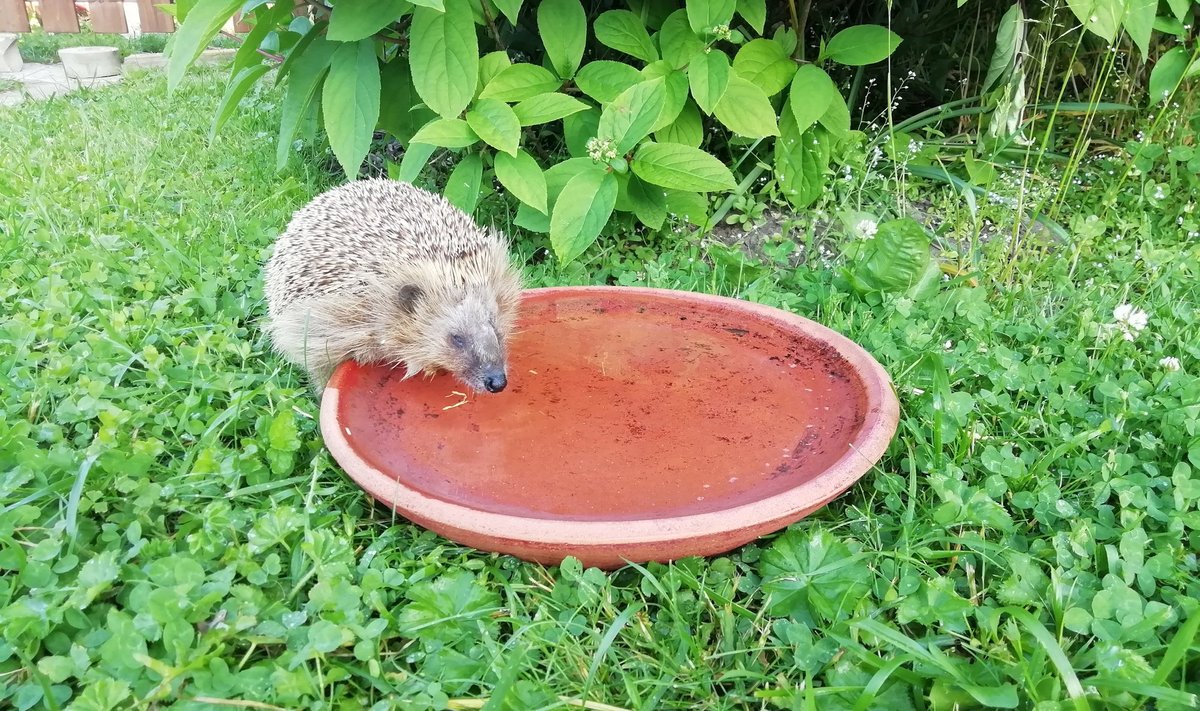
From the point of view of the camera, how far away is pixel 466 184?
9.07 ft

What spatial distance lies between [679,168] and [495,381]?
1056 mm

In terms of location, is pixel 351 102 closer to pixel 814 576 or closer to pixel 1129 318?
pixel 814 576

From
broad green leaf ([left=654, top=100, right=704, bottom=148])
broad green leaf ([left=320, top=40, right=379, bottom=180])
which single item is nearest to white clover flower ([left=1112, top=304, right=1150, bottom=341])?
broad green leaf ([left=654, top=100, right=704, bottom=148])

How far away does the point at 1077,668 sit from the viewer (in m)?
1.24

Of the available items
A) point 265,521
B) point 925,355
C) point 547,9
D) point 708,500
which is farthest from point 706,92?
point 265,521

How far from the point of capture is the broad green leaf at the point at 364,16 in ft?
7.56

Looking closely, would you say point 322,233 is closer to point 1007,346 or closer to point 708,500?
point 708,500

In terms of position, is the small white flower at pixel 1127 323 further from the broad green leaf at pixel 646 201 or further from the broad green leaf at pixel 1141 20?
the broad green leaf at pixel 646 201

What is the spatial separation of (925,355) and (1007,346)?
44 centimetres

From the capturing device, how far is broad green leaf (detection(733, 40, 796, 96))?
2.87 metres

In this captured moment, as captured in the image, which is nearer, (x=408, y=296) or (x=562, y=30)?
(x=408, y=296)

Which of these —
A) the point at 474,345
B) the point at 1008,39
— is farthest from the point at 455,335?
the point at 1008,39

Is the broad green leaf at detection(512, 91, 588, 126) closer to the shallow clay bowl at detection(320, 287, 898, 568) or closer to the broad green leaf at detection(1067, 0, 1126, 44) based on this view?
the shallow clay bowl at detection(320, 287, 898, 568)

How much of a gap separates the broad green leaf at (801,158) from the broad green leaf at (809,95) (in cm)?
13
